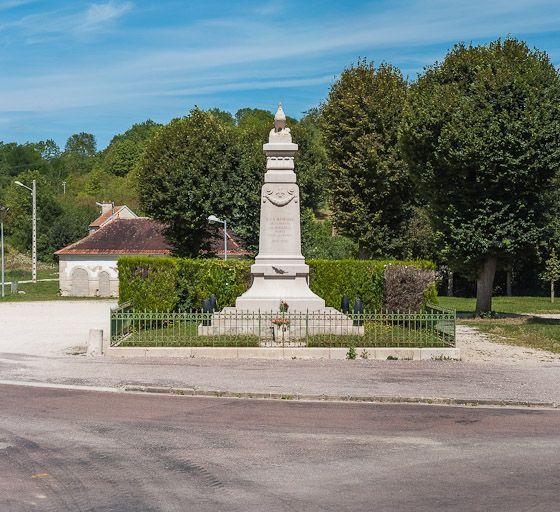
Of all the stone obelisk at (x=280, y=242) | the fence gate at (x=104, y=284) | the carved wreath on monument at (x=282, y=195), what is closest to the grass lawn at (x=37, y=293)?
the fence gate at (x=104, y=284)

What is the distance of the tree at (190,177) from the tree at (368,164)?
676 cm

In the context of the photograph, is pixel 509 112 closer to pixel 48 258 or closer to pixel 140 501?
pixel 140 501

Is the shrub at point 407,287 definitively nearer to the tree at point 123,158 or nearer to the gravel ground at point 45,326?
the gravel ground at point 45,326

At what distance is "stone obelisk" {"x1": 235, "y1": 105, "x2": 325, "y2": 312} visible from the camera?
83.4ft

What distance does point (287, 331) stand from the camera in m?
21.8

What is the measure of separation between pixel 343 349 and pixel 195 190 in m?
30.1

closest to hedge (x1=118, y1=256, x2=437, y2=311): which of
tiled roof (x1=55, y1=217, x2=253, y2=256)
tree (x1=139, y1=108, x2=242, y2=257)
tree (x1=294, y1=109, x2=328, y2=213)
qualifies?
tree (x1=139, y1=108, x2=242, y2=257)

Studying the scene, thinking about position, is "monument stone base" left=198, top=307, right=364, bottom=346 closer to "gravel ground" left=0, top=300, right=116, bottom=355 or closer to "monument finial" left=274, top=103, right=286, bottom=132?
"gravel ground" left=0, top=300, right=116, bottom=355

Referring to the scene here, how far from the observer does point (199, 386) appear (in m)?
15.8

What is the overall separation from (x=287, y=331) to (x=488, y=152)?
584 inches

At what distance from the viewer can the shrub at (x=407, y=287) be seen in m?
29.0

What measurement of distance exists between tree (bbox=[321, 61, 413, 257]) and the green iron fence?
23498mm

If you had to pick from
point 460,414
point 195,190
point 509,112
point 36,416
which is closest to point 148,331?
point 36,416

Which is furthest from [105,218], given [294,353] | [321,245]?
[294,353]
